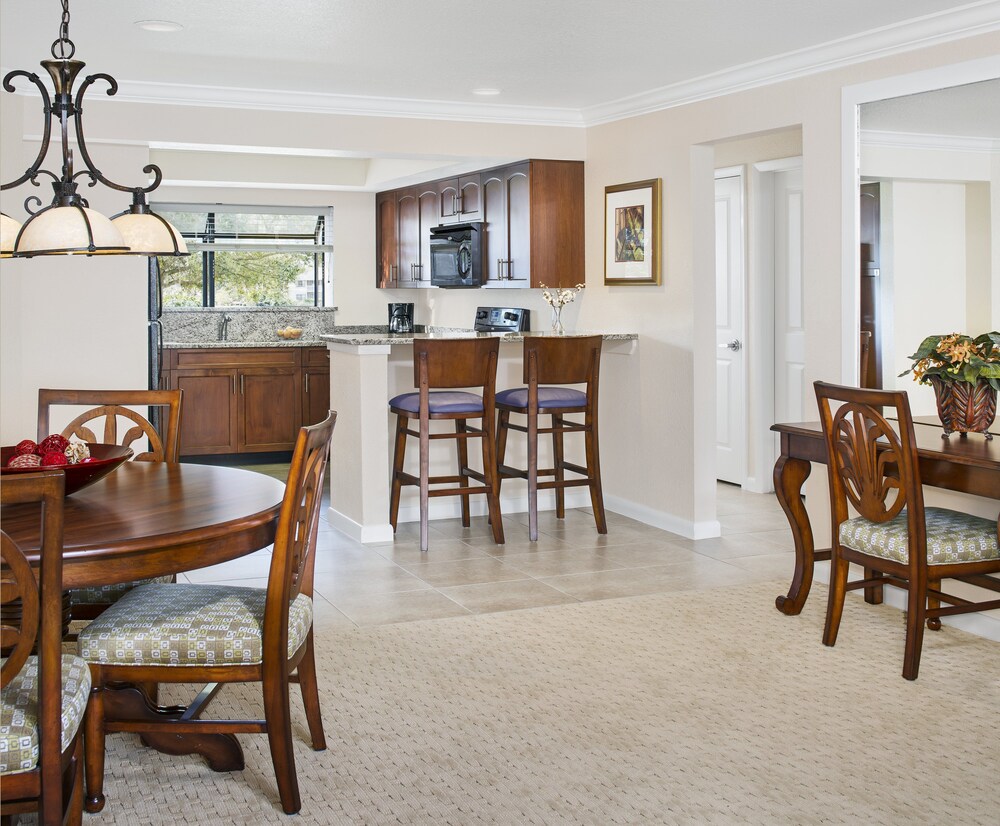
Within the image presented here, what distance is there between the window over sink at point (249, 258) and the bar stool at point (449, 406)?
3406 mm

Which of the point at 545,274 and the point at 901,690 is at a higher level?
the point at 545,274

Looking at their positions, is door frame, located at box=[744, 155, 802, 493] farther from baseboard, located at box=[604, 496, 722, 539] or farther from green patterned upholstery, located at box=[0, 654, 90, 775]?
green patterned upholstery, located at box=[0, 654, 90, 775]

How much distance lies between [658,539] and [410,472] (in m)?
1.40

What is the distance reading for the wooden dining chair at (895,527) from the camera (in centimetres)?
325

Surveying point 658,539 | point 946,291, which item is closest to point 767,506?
point 658,539

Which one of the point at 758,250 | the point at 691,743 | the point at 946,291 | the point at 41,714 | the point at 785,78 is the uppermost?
the point at 785,78

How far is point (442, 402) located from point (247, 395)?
9.77ft

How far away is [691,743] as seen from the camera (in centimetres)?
283

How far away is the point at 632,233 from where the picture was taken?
18.2 ft

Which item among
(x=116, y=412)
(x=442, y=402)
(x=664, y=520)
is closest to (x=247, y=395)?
(x=442, y=402)

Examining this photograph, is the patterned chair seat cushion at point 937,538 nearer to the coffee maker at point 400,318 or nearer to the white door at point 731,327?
the white door at point 731,327

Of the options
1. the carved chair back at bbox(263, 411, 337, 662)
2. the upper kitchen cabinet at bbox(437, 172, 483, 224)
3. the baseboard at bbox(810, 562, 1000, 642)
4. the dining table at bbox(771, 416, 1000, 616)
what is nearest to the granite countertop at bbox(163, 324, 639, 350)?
the upper kitchen cabinet at bbox(437, 172, 483, 224)

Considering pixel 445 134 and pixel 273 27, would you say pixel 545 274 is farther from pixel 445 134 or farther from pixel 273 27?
pixel 273 27

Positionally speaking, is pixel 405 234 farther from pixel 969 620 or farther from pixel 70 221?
pixel 70 221
